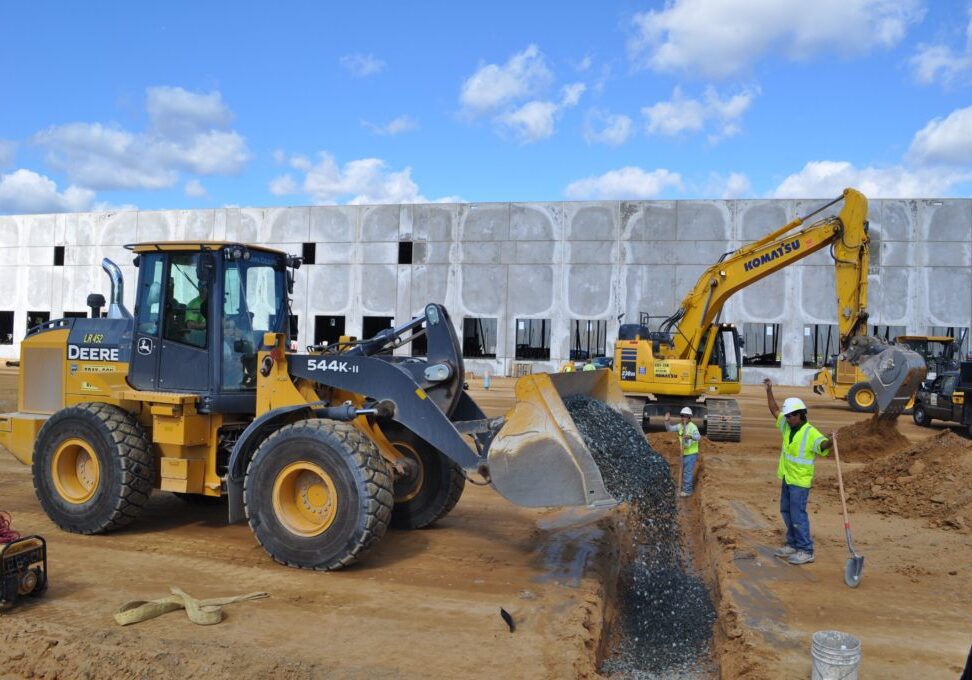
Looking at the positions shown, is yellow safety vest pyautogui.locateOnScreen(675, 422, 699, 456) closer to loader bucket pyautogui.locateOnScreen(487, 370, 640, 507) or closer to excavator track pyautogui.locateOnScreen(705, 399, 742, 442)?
loader bucket pyautogui.locateOnScreen(487, 370, 640, 507)

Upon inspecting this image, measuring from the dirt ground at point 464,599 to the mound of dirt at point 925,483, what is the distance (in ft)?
0.87

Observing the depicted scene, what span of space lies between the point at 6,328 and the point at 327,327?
19906 millimetres

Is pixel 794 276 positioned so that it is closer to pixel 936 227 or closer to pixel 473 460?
pixel 936 227

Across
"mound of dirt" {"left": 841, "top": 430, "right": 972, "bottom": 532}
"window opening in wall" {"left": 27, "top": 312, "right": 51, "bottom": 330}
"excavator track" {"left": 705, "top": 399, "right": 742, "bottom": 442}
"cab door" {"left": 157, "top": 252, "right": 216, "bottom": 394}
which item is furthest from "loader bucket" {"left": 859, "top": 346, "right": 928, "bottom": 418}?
"window opening in wall" {"left": 27, "top": 312, "right": 51, "bottom": 330}

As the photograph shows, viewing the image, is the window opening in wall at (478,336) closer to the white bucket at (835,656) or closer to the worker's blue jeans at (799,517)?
the worker's blue jeans at (799,517)

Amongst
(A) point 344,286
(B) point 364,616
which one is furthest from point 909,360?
(A) point 344,286

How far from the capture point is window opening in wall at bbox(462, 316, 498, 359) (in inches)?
1456

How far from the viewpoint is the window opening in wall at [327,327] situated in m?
38.3

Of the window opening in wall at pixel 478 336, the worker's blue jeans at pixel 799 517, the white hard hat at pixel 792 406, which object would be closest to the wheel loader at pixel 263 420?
the white hard hat at pixel 792 406

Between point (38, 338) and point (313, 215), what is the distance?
98.7 feet

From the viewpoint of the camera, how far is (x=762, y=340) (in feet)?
120

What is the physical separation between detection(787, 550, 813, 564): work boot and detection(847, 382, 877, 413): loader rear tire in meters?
17.5

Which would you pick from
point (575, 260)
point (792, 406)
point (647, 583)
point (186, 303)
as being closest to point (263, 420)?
point (186, 303)

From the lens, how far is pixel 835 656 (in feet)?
15.0
